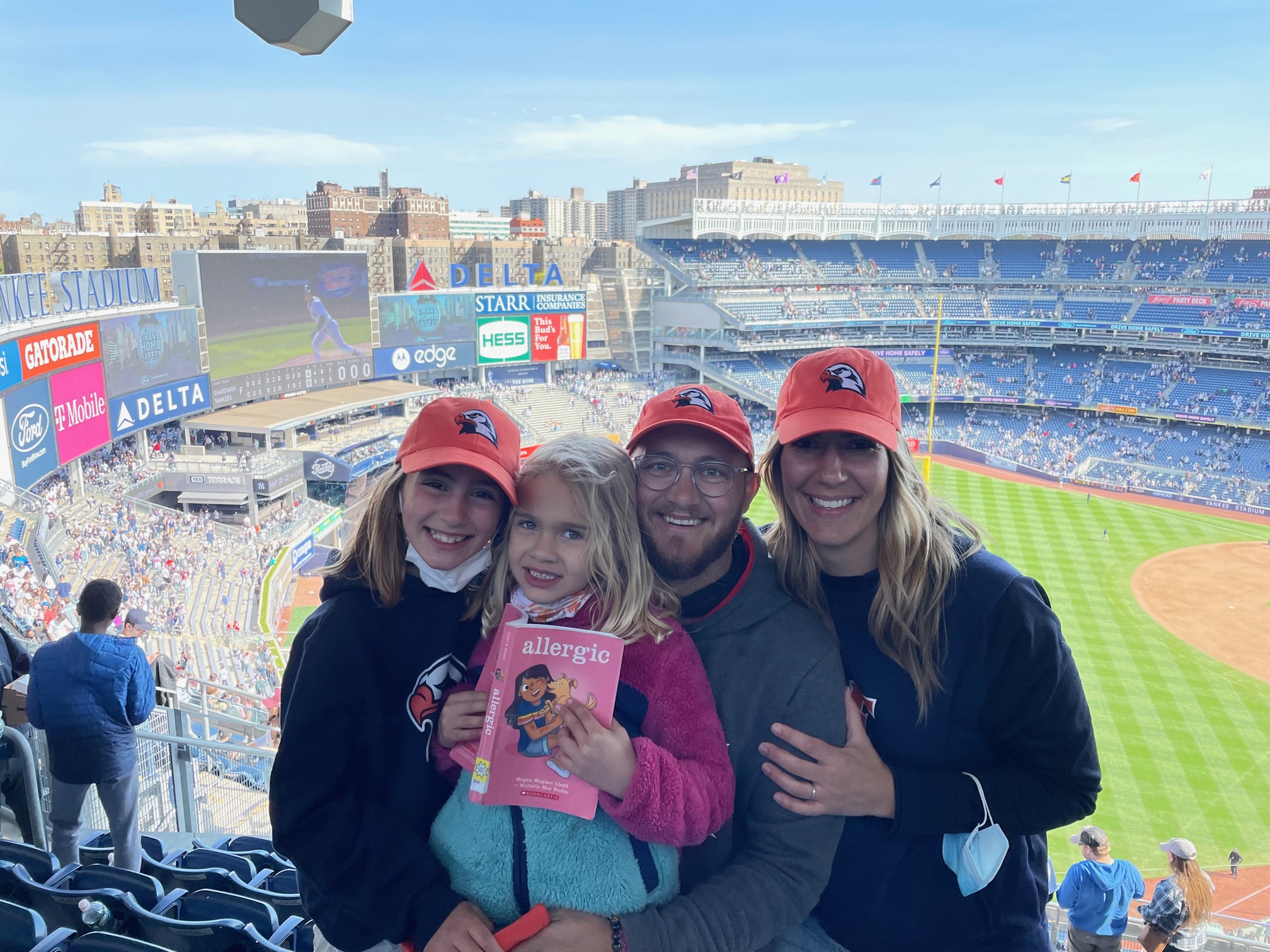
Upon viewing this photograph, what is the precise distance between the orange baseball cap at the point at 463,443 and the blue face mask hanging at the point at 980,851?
49.7 inches

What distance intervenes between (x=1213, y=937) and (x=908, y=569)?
5.97 m

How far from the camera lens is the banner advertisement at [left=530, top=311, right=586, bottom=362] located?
35.8 meters

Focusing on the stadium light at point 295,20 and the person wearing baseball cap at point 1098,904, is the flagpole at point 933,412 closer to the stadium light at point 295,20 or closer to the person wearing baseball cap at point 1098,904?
the person wearing baseball cap at point 1098,904

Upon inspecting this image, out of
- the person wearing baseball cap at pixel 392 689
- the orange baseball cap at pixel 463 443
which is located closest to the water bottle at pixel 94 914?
the person wearing baseball cap at pixel 392 689

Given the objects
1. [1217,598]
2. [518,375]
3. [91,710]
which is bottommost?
[1217,598]

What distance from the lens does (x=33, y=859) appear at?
11.3ft

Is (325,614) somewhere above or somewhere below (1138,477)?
above

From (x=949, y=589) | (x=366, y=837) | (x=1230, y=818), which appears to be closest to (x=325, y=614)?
(x=366, y=837)

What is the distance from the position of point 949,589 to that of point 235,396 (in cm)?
2731

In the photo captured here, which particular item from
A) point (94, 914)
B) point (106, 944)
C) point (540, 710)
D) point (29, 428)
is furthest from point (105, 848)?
point (29, 428)

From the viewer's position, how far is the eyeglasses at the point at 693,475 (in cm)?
206

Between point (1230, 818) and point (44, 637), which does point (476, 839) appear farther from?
point (1230, 818)

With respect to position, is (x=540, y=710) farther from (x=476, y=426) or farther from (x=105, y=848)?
(x=105, y=848)

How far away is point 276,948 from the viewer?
8.64 feet
